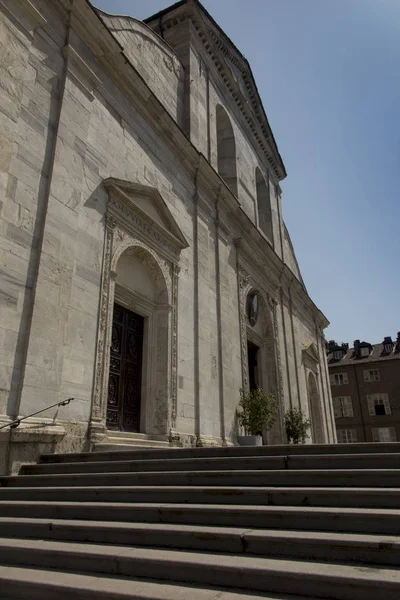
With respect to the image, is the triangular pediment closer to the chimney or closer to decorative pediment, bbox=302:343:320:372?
decorative pediment, bbox=302:343:320:372

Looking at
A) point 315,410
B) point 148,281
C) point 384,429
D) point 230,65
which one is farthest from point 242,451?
point 384,429

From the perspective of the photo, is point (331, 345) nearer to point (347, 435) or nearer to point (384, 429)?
point (347, 435)

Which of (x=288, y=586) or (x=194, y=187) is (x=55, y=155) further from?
(x=288, y=586)

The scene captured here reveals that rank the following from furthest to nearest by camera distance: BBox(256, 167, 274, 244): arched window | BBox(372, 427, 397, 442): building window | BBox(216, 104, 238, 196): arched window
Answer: BBox(372, 427, 397, 442): building window < BBox(256, 167, 274, 244): arched window < BBox(216, 104, 238, 196): arched window

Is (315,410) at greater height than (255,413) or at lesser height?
greater

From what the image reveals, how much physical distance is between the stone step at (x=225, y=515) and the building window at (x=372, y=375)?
39.7 m

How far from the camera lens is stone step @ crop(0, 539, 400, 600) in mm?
2559

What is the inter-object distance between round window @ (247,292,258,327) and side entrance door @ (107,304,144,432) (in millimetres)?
6701

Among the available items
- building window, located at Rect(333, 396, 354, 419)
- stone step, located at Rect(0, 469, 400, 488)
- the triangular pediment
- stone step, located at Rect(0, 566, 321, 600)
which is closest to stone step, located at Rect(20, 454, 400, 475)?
stone step, located at Rect(0, 469, 400, 488)

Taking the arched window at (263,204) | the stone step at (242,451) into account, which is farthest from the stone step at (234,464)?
the arched window at (263,204)

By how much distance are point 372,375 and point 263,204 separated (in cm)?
2594

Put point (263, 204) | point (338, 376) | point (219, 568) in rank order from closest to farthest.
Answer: point (219, 568)
point (263, 204)
point (338, 376)

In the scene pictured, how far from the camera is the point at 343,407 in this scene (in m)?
39.9

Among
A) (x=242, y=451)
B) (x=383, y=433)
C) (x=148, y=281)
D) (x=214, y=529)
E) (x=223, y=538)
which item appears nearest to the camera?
(x=223, y=538)
